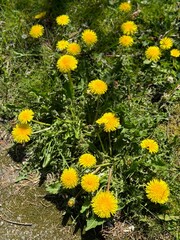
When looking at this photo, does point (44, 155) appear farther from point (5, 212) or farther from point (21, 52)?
point (21, 52)

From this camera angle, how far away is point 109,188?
2693 millimetres

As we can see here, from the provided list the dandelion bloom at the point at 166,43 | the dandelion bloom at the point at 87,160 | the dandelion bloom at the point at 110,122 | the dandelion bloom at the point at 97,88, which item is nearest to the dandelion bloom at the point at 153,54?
the dandelion bloom at the point at 166,43

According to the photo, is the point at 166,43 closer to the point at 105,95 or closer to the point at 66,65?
the point at 105,95

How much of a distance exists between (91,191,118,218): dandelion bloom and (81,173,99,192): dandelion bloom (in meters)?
0.06

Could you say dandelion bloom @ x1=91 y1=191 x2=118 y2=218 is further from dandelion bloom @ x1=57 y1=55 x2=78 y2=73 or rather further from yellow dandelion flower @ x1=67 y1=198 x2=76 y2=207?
dandelion bloom @ x1=57 y1=55 x2=78 y2=73

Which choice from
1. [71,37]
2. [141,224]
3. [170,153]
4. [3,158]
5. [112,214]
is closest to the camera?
[112,214]

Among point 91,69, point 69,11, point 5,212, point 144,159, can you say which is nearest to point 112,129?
point 144,159

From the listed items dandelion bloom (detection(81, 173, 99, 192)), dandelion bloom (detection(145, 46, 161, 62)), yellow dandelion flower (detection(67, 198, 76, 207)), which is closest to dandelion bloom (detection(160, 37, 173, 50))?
dandelion bloom (detection(145, 46, 161, 62))

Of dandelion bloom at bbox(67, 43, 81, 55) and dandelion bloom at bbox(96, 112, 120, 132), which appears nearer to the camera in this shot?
dandelion bloom at bbox(96, 112, 120, 132)

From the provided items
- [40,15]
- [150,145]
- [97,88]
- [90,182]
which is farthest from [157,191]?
[40,15]

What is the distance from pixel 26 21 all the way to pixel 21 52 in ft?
1.16

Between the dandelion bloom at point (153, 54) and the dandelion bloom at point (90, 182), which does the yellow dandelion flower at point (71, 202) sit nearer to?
the dandelion bloom at point (90, 182)

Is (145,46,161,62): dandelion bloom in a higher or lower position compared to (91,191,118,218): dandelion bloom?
higher

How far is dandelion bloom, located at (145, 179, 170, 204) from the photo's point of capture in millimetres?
2506
